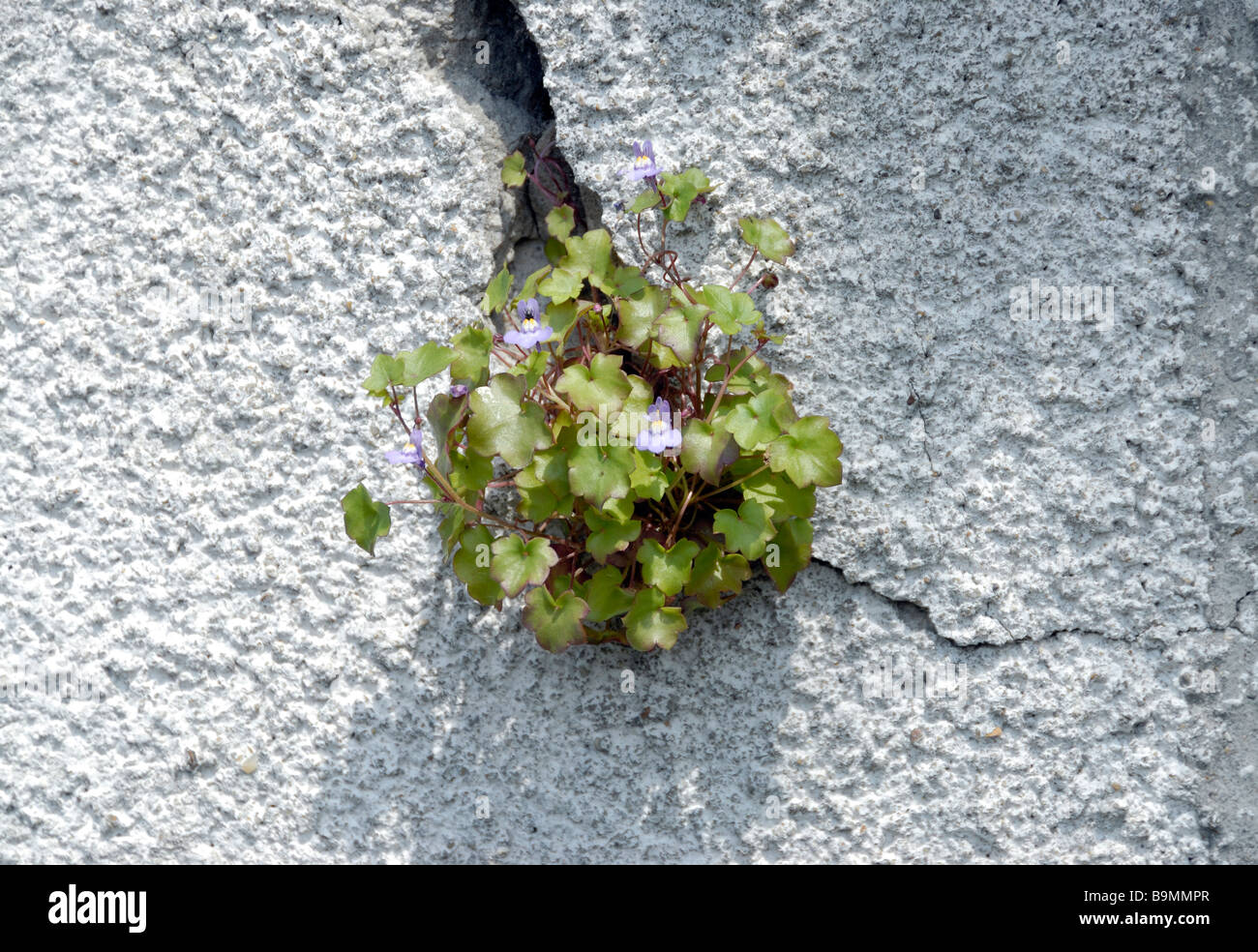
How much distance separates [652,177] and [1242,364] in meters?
0.89

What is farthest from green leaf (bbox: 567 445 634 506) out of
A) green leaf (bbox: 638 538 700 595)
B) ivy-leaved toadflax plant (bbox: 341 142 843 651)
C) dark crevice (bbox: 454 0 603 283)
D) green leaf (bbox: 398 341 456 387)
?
dark crevice (bbox: 454 0 603 283)

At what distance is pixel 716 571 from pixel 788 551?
0.11 meters

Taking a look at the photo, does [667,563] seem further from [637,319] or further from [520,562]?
[637,319]

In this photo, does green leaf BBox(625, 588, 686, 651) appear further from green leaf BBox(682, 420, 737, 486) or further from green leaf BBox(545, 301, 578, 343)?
green leaf BBox(545, 301, 578, 343)

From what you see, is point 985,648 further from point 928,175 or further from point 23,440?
point 23,440

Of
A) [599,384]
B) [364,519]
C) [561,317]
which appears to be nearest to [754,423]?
[599,384]

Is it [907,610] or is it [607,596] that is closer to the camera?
[607,596]

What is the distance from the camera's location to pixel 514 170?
56.8 inches

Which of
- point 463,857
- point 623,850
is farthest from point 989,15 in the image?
point 463,857

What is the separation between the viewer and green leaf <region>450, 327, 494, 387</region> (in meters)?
1.21

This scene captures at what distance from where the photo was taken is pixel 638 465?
3.86 ft

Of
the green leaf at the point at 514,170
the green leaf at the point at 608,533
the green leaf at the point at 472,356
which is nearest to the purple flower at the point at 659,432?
the green leaf at the point at 608,533

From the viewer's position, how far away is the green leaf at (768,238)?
4.22 feet

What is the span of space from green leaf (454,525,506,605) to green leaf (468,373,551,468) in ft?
0.49
